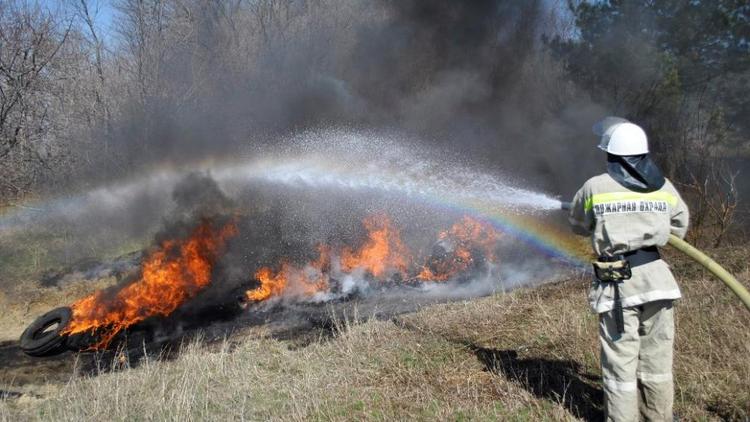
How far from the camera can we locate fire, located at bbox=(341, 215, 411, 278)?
11.7 m

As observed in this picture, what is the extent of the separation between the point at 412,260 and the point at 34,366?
742 centimetres

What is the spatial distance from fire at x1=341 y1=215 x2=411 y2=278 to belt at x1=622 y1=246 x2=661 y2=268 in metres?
8.38

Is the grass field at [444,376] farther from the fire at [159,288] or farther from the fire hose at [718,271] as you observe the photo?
the fire at [159,288]

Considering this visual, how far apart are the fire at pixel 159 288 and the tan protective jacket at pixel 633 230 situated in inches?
326

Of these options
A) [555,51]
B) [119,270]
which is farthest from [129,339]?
[555,51]

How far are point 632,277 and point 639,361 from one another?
58cm

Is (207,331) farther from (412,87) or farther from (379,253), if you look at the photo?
(412,87)

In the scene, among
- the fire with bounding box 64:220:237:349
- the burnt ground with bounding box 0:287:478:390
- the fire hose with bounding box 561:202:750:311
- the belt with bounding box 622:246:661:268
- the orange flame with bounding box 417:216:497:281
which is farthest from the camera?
the orange flame with bounding box 417:216:497:281

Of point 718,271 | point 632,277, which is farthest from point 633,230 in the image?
point 718,271

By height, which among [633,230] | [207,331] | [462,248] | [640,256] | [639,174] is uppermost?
[639,174]

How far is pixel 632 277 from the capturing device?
314cm

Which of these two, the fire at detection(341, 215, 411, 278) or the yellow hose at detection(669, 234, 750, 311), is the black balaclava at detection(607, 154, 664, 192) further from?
the fire at detection(341, 215, 411, 278)

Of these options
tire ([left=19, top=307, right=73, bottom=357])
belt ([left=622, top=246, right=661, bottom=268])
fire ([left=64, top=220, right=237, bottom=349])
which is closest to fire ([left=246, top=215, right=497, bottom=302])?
fire ([left=64, top=220, right=237, bottom=349])

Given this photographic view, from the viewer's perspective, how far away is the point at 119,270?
11703 millimetres
